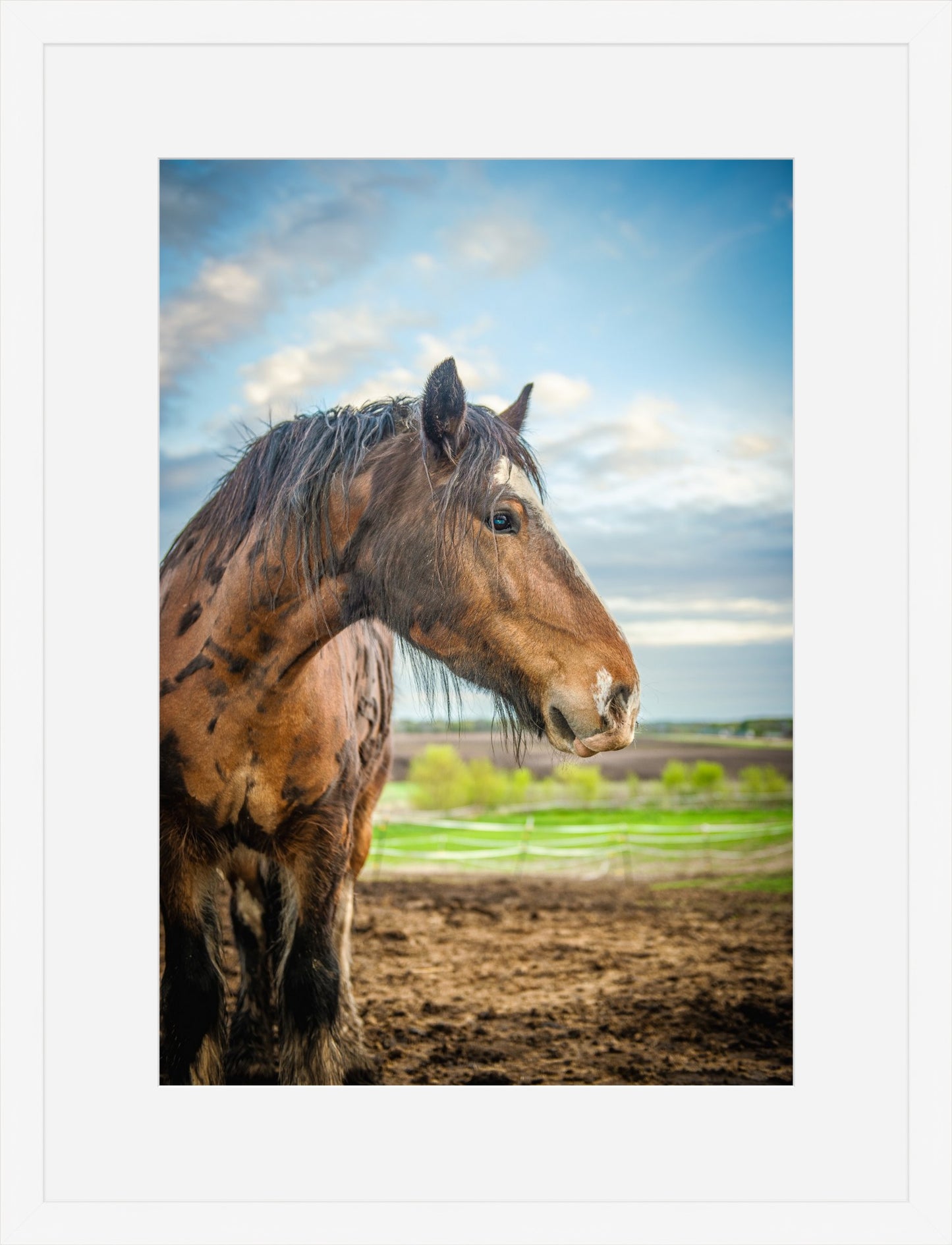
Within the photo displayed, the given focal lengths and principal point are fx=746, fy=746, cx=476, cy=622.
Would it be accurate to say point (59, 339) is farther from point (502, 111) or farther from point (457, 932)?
point (457, 932)

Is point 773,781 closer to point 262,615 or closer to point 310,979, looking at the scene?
point 310,979

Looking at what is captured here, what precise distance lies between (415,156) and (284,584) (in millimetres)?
1165

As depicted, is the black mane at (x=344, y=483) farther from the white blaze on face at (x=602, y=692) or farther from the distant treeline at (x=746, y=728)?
the distant treeline at (x=746, y=728)

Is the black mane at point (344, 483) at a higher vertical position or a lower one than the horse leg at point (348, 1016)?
higher

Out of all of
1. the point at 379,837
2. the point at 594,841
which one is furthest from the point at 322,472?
the point at 594,841

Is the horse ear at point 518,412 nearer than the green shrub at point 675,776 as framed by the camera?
Yes

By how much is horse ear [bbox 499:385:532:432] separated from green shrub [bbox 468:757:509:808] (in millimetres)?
5490

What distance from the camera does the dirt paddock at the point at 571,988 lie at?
2.39m

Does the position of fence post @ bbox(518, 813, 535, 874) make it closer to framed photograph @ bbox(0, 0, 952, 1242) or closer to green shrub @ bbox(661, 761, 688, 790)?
green shrub @ bbox(661, 761, 688, 790)

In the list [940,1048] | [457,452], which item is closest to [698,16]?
[457,452]

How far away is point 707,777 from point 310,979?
193 inches

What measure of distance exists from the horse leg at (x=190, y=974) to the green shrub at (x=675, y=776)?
16.1 feet

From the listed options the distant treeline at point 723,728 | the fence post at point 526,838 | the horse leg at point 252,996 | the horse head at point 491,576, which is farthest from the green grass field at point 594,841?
the horse head at point 491,576

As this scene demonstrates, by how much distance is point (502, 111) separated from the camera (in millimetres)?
1883
